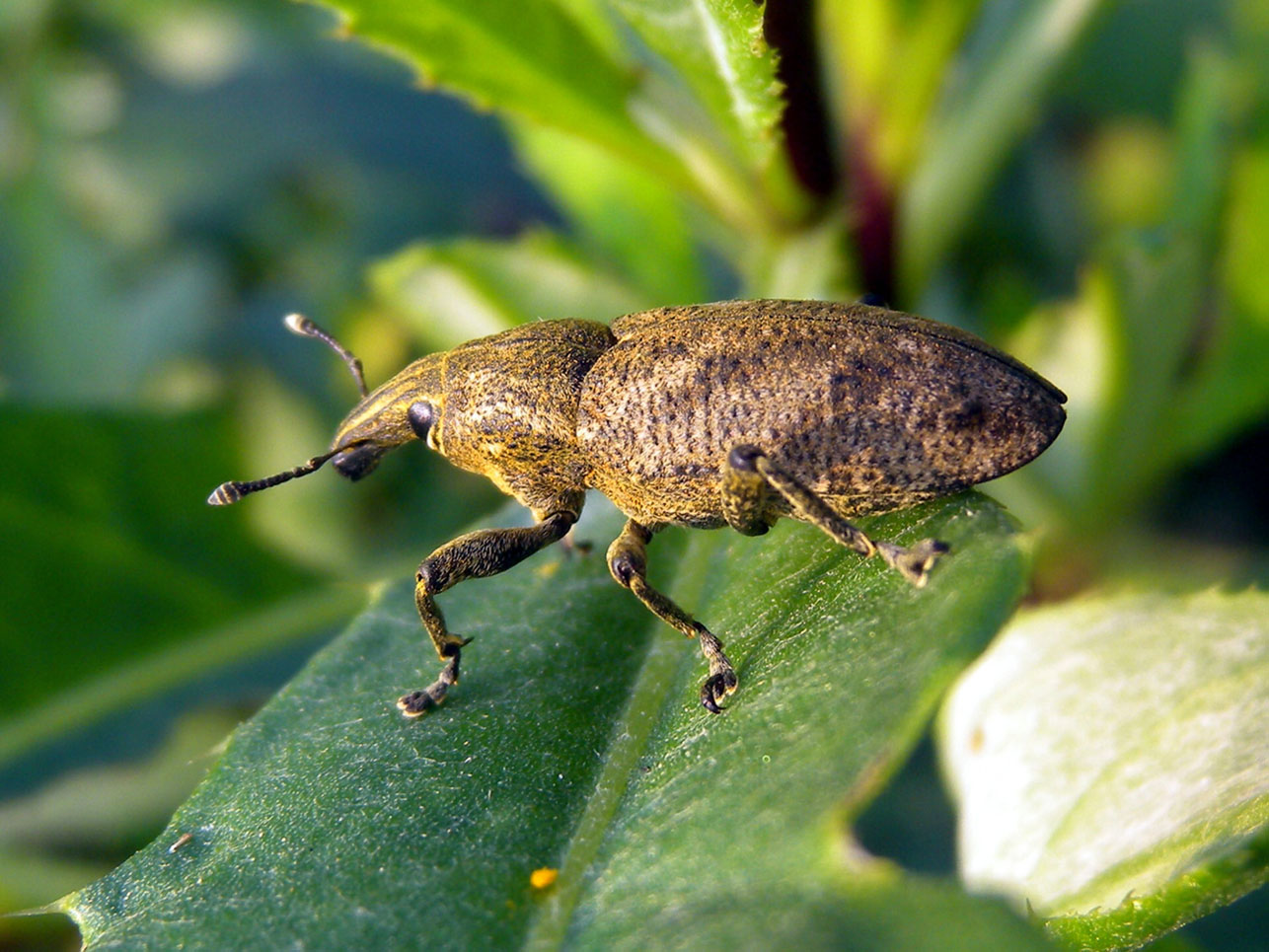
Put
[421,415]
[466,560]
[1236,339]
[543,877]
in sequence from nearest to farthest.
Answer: [543,877] < [466,560] < [1236,339] < [421,415]

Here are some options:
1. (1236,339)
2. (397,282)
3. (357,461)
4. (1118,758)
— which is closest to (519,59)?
(397,282)

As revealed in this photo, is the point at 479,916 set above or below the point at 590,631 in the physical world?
below

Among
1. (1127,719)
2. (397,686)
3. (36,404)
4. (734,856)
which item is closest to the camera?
(734,856)

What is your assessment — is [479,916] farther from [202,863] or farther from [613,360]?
[613,360]

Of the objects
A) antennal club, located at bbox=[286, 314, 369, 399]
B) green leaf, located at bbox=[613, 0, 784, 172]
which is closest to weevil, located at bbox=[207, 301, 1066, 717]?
green leaf, located at bbox=[613, 0, 784, 172]

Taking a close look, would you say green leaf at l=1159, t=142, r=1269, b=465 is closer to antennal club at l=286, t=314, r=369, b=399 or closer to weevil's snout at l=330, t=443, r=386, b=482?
weevil's snout at l=330, t=443, r=386, b=482

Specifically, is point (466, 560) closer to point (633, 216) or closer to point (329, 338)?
point (633, 216)

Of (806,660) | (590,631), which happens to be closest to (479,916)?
(806,660)
